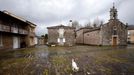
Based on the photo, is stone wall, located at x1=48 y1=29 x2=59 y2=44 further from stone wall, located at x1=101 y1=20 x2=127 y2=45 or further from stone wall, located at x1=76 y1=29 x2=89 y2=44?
stone wall, located at x1=76 y1=29 x2=89 y2=44

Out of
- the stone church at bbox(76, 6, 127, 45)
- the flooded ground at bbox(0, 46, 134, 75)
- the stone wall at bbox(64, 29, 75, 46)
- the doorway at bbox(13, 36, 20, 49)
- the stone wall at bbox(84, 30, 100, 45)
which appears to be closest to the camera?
the flooded ground at bbox(0, 46, 134, 75)

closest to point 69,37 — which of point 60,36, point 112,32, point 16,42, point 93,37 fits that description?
point 60,36

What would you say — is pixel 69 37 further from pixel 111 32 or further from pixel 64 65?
pixel 64 65

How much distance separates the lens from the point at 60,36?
119 feet

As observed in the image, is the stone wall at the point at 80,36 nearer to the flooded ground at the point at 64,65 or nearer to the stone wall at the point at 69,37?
the stone wall at the point at 69,37

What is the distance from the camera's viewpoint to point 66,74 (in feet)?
23.6

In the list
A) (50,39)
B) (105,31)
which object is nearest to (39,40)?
(50,39)

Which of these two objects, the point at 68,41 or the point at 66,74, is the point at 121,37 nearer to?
the point at 68,41

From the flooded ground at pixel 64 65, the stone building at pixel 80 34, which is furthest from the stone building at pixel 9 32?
the stone building at pixel 80 34

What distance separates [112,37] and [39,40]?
29.5 metres

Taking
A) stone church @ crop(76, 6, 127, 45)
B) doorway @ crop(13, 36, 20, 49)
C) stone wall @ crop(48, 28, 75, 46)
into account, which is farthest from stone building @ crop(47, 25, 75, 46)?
doorway @ crop(13, 36, 20, 49)

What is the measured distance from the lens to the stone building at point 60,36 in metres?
36.3

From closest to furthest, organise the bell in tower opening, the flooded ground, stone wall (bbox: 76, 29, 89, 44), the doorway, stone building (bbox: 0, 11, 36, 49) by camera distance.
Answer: the flooded ground
stone building (bbox: 0, 11, 36, 49)
the doorway
the bell in tower opening
stone wall (bbox: 76, 29, 89, 44)

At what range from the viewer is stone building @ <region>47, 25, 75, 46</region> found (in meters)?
36.3
